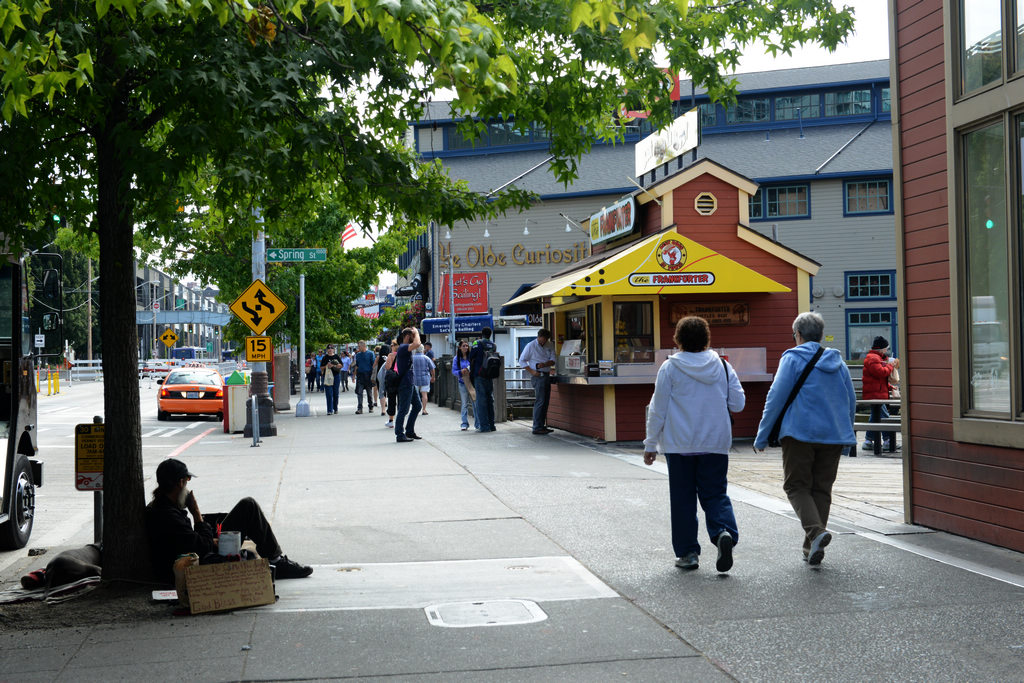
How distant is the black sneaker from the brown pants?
10.8 ft

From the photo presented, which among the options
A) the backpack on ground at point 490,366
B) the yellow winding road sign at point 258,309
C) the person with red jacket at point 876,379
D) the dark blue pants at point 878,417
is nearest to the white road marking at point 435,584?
the dark blue pants at point 878,417

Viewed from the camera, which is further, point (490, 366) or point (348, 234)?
point (348, 234)

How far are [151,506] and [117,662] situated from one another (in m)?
1.80

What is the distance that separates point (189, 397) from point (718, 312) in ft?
48.7

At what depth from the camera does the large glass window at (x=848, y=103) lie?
42.3 m

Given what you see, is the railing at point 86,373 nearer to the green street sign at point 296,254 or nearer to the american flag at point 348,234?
the american flag at point 348,234

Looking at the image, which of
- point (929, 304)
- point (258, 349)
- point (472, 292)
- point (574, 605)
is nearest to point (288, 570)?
point (574, 605)

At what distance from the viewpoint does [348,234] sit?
33094 millimetres

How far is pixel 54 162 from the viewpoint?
287 inches

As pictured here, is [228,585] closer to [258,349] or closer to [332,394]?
[258,349]

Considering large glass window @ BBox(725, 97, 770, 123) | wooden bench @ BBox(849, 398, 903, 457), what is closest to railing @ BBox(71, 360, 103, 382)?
large glass window @ BBox(725, 97, 770, 123)

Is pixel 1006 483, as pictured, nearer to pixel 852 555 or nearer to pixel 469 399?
pixel 852 555

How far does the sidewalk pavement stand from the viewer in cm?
505

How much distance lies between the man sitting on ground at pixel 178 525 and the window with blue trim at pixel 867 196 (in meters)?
31.6
